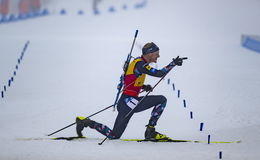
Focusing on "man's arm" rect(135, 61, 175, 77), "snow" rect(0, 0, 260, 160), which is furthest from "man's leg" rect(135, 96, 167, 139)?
"man's arm" rect(135, 61, 175, 77)

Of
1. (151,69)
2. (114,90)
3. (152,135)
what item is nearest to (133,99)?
(151,69)

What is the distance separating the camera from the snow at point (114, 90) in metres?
6.51

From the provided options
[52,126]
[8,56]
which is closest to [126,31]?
[8,56]

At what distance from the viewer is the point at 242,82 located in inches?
491

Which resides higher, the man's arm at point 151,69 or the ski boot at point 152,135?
the man's arm at point 151,69

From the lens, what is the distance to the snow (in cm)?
651

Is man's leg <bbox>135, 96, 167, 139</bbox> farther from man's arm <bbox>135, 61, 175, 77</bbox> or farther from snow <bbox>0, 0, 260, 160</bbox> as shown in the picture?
Result: man's arm <bbox>135, 61, 175, 77</bbox>

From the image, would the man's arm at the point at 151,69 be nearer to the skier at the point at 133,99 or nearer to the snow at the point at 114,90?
the skier at the point at 133,99

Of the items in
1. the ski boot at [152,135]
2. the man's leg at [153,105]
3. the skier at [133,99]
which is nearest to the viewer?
the skier at [133,99]

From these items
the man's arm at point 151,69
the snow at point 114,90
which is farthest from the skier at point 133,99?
the snow at point 114,90

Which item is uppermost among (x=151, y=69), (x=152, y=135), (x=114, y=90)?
(x=151, y=69)

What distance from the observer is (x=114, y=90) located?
1155 cm

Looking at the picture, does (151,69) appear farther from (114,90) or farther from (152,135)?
(114,90)

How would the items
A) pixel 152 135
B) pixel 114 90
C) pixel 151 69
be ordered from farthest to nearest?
pixel 114 90
pixel 152 135
pixel 151 69
